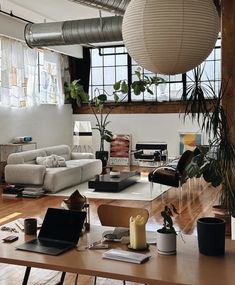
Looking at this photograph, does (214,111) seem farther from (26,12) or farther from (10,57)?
(10,57)

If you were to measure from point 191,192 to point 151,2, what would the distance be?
5.65m

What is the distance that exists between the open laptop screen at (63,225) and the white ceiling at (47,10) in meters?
5.69

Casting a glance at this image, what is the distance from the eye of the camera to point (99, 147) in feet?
38.0

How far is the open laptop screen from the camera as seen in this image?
230 centimetres

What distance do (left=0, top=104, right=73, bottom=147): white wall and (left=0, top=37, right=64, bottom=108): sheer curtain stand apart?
19 centimetres

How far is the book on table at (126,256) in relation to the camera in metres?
2.00

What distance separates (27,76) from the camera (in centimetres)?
929

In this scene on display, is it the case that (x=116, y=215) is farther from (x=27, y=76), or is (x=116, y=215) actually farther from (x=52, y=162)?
(x=27, y=76)

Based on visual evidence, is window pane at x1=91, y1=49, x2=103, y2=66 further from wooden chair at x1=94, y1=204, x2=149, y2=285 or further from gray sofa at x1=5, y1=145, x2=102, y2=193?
wooden chair at x1=94, y1=204, x2=149, y2=285

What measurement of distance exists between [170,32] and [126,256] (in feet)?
3.74

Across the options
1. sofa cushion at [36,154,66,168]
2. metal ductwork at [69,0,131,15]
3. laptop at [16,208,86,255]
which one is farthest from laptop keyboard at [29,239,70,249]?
sofa cushion at [36,154,66,168]

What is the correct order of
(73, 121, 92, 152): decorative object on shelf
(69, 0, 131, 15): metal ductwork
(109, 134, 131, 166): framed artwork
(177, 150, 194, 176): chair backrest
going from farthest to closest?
1. (109, 134, 131, 166): framed artwork
2. (73, 121, 92, 152): decorative object on shelf
3. (177, 150, 194, 176): chair backrest
4. (69, 0, 131, 15): metal ductwork

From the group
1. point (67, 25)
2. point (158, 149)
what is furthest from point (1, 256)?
point (158, 149)

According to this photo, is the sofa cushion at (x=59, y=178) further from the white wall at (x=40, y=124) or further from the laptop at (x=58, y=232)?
the laptop at (x=58, y=232)
